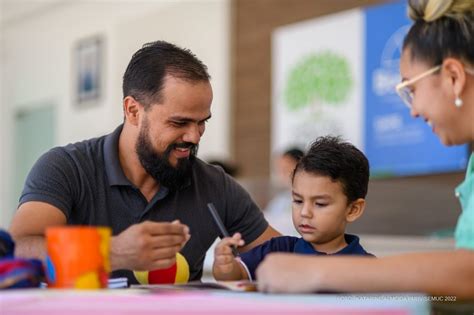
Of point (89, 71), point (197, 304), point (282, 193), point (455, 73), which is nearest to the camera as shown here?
point (197, 304)

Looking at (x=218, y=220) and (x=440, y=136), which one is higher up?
(x=440, y=136)

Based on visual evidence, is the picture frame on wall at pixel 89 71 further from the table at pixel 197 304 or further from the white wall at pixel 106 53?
the table at pixel 197 304

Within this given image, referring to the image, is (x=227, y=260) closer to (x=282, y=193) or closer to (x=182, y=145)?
(x=182, y=145)

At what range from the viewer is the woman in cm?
120

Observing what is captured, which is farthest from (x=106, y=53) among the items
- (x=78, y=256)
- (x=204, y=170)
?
(x=78, y=256)

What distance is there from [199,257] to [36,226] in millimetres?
474

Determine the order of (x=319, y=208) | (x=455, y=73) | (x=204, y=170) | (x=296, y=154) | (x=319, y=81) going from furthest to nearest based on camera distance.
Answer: (x=319, y=81)
(x=296, y=154)
(x=204, y=170)
(x=319, y=208)
(x=455, y=73)

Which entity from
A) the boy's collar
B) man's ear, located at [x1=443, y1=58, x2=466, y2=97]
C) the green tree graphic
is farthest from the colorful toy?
the green tree graphic

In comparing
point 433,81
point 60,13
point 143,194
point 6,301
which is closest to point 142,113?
point 143,194

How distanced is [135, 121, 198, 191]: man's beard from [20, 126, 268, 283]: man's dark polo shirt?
0.04 m

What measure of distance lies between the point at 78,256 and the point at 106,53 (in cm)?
651

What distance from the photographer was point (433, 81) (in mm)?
1450

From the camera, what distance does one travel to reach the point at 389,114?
5258 mm

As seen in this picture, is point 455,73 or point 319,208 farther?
point 319,208
